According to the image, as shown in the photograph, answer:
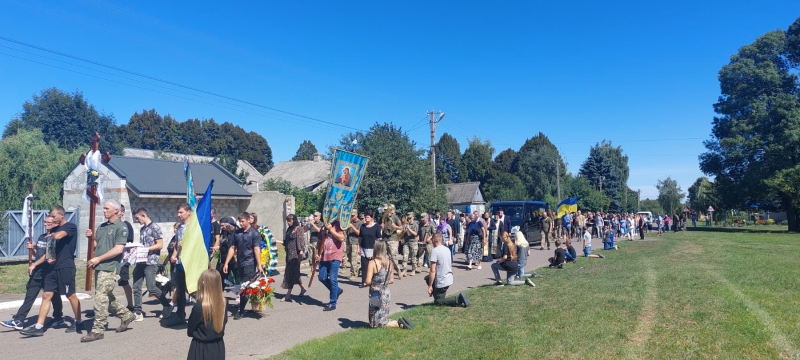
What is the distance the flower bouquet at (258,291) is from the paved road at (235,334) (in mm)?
287

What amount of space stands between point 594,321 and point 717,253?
590 inches

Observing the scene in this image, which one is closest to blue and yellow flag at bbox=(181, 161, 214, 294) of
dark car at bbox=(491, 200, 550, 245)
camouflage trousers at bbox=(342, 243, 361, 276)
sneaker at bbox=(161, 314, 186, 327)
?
sneaker at bbox=(161, 314, 186, 327)

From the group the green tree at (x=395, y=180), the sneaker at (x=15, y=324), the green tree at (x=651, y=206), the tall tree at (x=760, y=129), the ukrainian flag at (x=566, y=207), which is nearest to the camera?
the sneaker at (x=15, y=324)

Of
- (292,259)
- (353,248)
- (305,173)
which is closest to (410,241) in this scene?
(353,248)

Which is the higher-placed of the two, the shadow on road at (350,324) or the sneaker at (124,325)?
the sneaker at (124,325)

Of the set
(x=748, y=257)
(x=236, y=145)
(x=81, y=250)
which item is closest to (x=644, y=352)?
(x=748, y=257)

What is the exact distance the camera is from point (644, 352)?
6594mm

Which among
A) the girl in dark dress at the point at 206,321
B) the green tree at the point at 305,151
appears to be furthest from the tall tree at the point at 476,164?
the girl in dark dress at the point at 206,321

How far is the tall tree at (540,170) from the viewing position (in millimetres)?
65562

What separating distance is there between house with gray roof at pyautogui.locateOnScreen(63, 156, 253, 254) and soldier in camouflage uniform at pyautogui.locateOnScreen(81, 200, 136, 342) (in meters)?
13.8

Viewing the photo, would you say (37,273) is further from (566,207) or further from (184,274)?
(566,207)

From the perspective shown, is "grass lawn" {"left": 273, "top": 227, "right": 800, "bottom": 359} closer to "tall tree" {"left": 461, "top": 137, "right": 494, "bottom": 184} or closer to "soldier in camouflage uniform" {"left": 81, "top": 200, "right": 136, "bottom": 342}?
"soldier in camouflage uniform" {"left": 81, "top": 200, "right": 136, "bottom": 342}

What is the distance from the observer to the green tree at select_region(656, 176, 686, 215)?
8191 centimetres

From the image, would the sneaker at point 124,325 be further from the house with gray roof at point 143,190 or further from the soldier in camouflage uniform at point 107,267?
the house with gray roof at point 143,190
